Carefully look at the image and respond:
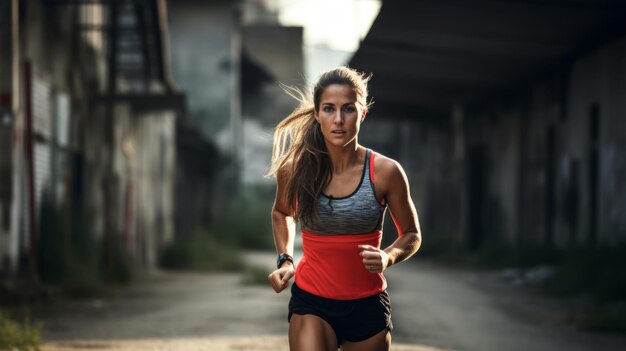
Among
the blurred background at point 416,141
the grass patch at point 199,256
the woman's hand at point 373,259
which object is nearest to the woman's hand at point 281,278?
the woman's hand at point 373,259

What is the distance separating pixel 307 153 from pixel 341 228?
354 mm

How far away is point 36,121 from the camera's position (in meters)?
12.5

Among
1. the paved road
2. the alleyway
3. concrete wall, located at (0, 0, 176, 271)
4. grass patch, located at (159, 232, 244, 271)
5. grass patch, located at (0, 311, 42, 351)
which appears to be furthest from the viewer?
→ grass patch, located at (159, 232, 244, 271)

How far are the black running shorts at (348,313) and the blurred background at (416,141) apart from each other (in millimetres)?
1753

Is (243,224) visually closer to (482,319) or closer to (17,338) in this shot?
(482,319)

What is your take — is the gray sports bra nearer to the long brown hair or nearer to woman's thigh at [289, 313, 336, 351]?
the long brown hair

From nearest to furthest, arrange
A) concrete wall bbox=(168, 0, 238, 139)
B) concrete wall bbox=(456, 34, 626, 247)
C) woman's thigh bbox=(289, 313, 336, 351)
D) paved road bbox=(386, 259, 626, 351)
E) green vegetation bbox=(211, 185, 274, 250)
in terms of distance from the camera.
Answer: woman's thigh bbox=(289, 313, 336, 351), paved road bbox=(386, 259, 626, 351), concrete wall bbox=(456, 34, 626, 247), green vegetation bbox=(211, 185, 274, 250), concrete wall bbox=(168, 0, 238, 139)

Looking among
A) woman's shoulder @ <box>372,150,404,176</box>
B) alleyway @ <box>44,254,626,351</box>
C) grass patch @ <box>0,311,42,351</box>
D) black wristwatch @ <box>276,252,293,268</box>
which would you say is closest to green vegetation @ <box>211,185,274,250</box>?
alleyway @ <box>44,254,626,351</box>

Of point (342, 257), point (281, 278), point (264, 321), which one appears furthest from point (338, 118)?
point (264, 321)

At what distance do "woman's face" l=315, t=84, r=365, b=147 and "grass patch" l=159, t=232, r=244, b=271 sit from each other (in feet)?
55.0

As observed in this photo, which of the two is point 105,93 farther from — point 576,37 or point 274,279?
point 274,279

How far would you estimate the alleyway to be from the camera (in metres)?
8.30

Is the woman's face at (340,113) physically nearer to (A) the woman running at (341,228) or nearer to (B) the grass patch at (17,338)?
(A) the woman running at (341,228)

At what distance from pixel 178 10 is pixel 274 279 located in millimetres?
30066
